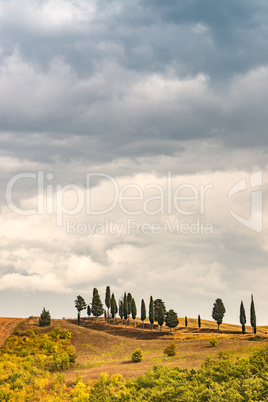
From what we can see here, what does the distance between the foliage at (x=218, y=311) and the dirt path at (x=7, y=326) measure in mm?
50890

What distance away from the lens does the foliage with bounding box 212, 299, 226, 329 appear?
103375mm

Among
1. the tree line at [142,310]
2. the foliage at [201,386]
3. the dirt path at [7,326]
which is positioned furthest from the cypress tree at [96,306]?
the foliage at [201,386]

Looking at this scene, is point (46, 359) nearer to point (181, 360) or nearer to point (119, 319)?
point (181, 360)

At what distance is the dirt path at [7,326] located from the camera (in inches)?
2883

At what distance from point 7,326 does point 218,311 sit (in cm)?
5473

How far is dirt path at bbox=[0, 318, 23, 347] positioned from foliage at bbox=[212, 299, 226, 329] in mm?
50890

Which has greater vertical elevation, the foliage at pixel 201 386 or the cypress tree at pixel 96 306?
the foliage at pixel 201 386

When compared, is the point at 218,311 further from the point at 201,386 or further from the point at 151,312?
the point at 201,386

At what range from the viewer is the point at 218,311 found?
104 metres

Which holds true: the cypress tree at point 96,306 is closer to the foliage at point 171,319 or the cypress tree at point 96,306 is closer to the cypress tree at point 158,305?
the cypress tree at point 158,305

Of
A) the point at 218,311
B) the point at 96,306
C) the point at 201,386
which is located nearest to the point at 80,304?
the point at 96,306

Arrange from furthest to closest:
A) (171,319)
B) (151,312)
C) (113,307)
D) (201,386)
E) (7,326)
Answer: (113,307) → (151,312) → (171,319) → (7,326) → (201,386)

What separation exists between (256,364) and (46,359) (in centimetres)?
3265

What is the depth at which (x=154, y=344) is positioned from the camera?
71.8 metres
